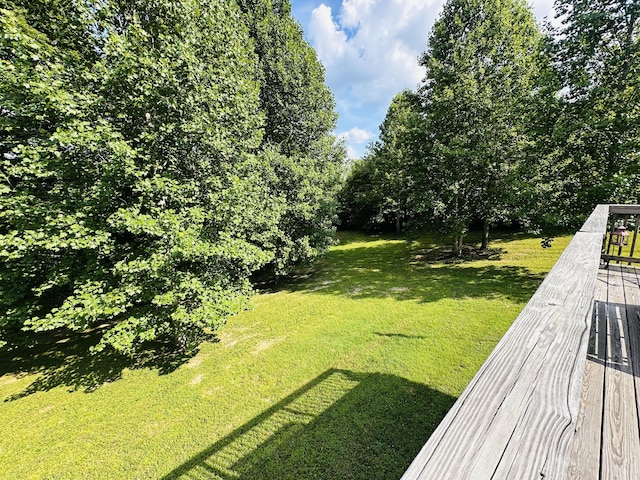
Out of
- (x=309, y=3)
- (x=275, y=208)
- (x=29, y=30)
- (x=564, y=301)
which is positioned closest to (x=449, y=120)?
(x=309, y=3)

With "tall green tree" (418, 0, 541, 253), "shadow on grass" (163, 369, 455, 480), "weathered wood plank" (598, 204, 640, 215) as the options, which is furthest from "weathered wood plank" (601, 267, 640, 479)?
"tall green tree" (418, 0, 541, 253)

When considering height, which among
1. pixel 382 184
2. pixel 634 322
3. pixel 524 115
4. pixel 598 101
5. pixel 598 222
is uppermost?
pixel 524 115

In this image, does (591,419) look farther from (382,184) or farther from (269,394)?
(382,184)

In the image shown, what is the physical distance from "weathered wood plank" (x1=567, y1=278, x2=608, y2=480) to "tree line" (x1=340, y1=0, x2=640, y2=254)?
6370 millimetres

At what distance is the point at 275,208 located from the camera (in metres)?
7.44

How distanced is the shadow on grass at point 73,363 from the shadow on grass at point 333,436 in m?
2.65

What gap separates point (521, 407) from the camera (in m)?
0.70

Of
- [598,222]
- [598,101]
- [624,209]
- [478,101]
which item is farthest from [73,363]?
[598,101]

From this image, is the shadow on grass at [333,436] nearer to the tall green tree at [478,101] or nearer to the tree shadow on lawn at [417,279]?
the tree shadow on lawn at [417,279]

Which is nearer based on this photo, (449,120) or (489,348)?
(489,348)

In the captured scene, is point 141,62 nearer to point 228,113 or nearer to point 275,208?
point 228,113

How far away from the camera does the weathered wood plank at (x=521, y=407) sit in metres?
0.57

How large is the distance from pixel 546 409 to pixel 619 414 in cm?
188

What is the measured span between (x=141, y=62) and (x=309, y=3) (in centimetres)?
838
